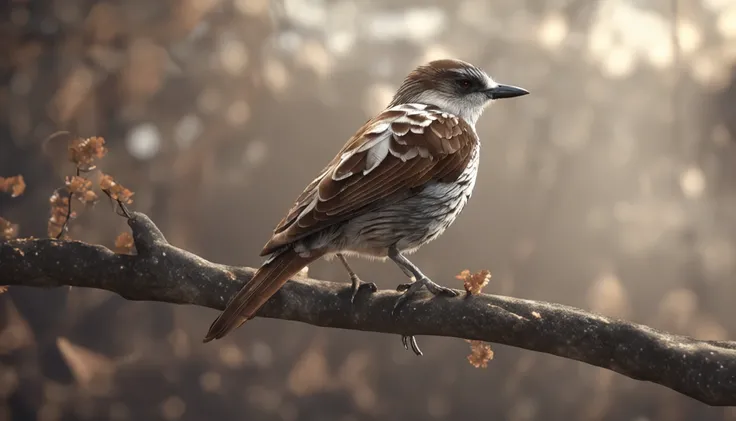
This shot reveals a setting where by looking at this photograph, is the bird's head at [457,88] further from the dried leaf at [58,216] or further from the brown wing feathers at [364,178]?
the dried leaf at [58,216]

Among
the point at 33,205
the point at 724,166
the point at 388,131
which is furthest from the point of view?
the point at 724,166

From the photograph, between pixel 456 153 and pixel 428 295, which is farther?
pixel 456 153

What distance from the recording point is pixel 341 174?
167 cm

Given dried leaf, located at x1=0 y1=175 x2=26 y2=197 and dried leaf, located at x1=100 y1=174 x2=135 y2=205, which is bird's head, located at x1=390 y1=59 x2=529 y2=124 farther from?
dried leaf, located at x1=0 y1=175 x2=26 y2=197

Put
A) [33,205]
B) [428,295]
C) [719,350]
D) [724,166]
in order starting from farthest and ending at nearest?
[724,166] → [33,205] → [428,295] → [719,350]

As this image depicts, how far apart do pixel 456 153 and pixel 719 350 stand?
0.71 m

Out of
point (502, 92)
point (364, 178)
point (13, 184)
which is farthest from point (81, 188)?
point (502, 92)

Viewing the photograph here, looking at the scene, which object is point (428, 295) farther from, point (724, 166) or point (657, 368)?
point (724, 166)

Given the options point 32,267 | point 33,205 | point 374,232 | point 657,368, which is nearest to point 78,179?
point 32,267

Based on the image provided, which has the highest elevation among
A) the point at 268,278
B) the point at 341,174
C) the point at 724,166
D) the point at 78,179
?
the point at 724,166

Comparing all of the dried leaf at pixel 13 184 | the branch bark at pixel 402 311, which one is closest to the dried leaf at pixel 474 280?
the branch bark at pixel 402 311

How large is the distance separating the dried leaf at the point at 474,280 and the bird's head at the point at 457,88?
22.9 inches

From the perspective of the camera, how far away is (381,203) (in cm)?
167

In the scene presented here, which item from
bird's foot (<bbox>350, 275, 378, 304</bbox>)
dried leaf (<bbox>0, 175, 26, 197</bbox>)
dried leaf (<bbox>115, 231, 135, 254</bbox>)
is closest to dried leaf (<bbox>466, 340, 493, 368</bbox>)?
bird's foot (<bbox>350, 275, 378, 304</bbox>)
